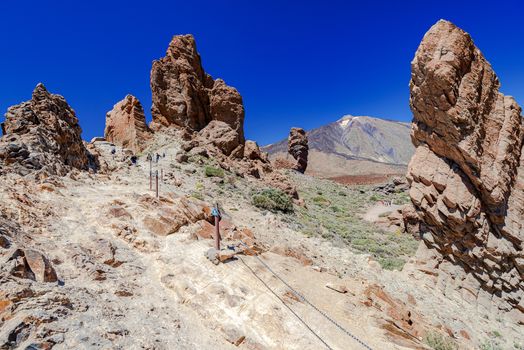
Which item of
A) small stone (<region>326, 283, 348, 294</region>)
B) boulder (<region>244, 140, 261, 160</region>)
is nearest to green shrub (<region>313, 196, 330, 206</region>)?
boulder (<region>244, 140, 261, 160</region>)

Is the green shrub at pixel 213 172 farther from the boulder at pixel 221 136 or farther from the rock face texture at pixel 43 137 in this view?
the rock face texture at pixel 43 137

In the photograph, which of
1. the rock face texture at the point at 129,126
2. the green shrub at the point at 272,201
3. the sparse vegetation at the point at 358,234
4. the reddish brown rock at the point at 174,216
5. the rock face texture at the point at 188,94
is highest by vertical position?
the rock face texture at the point at 188,94

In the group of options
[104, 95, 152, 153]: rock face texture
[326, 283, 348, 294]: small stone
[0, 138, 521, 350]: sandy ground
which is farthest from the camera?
[104, 95, 152, 153]: rock face texture

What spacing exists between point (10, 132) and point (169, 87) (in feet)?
58.7

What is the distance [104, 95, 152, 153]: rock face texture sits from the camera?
2820 centimetres

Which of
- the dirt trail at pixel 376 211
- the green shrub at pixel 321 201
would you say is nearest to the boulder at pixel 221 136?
the green shrub at pixel 321 201

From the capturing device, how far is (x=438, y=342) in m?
7.61

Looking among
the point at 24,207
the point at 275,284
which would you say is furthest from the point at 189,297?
the point at 24,207

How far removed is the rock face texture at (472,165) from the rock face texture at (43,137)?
13.9m

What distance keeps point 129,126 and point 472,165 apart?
26.0 metres

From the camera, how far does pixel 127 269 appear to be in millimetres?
7387

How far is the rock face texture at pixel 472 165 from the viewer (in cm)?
1096

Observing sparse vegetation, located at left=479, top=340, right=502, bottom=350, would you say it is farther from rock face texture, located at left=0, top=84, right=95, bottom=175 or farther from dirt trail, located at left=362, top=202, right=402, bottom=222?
dirt trail, located at left=362, top=202, right=402, bottom=222

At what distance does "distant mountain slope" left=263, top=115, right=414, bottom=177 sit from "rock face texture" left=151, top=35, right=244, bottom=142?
86279 mm
